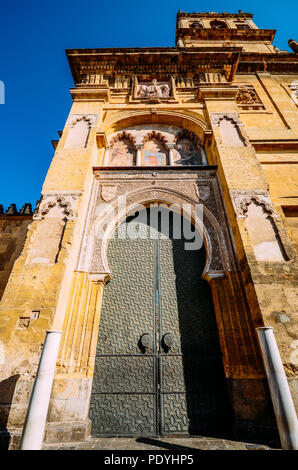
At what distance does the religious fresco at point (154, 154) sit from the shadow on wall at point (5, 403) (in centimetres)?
491

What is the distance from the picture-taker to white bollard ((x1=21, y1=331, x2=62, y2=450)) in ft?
7.64

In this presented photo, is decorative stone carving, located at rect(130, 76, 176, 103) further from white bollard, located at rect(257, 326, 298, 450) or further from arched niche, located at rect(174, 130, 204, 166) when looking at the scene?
white bollard, located at rect(257, 326, 298, 450)

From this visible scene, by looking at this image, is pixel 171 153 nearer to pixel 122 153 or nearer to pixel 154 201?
pixel 122 153

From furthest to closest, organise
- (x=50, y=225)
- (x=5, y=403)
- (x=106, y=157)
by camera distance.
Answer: (x=106, y=157) → (x=50, y=225) → (x=5, y=403)

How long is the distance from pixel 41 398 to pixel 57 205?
300cm

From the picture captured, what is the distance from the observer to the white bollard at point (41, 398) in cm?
233

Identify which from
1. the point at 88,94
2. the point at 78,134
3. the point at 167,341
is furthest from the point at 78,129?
the point at 167,341

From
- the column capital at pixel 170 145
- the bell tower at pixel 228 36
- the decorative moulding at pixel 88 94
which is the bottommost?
the column capital at pixel 170 145

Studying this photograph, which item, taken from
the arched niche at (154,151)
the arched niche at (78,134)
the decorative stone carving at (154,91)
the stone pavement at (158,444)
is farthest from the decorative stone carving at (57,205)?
the decorative stone carving at (154,91)

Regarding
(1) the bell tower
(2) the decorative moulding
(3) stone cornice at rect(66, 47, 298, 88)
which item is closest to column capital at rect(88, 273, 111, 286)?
(2) the decorative moulding

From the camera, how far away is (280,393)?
2.52m
